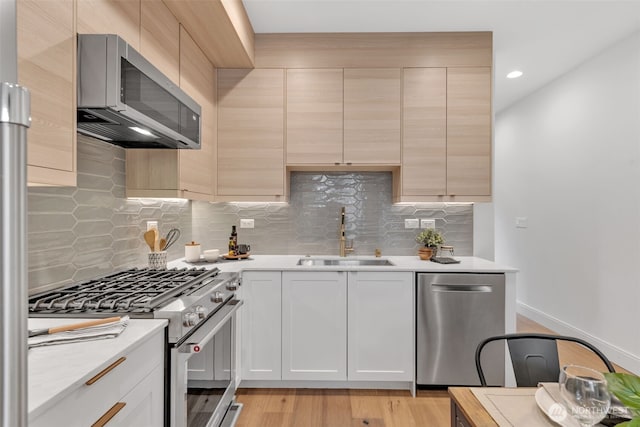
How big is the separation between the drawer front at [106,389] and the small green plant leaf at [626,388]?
1116 mm

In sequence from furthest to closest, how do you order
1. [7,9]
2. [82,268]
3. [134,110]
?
1. [82,268]
2. [134,110]
3. [7,9]

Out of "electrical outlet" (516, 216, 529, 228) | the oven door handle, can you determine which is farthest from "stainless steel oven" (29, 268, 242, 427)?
"electrical outlet" (516, 216, 529, 228)

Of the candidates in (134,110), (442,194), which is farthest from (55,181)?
(442,194)

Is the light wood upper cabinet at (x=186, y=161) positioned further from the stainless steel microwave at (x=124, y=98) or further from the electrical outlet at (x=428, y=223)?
the electrical outlet at (x=428, y=223)

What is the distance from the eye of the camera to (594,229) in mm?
3289

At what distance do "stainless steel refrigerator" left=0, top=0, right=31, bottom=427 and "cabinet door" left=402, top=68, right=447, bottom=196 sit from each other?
2.69 meters

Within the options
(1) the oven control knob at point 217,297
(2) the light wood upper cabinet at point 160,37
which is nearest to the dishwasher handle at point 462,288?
(1) the oven control knob at point 217,297

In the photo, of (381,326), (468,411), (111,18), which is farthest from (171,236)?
(468,411)

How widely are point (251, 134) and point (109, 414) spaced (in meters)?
2.28

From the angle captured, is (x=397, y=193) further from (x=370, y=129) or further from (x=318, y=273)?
(x=318, y=273)

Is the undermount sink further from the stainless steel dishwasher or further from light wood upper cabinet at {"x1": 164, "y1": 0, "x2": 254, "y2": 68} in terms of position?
light wood upper cabinet at {"x1": 164, "y1": 0, "x2": 254, "y2": 68}

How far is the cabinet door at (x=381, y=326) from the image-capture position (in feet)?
8.32

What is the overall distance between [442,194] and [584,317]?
203 centimetres

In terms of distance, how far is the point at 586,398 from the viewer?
0.81m
